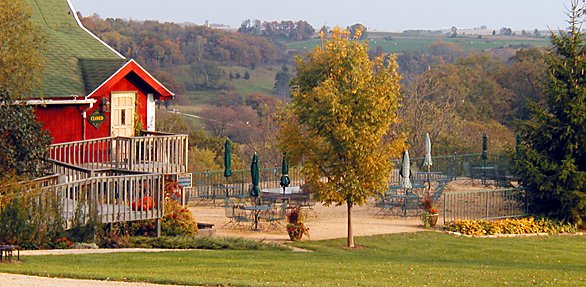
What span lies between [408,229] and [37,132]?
10321 millimetres

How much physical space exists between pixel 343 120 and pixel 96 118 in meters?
8.48

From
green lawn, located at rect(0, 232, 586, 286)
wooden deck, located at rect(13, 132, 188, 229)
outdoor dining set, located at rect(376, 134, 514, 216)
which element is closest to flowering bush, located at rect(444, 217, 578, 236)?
outdoor dining set, located at rect(376, 134, 514, 216)

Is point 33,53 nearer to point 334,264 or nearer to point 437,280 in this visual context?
point 334,264

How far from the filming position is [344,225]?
93.0 ft

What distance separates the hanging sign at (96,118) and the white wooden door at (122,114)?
1.20ft

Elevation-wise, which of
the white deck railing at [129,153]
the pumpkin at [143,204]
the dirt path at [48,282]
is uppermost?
the white deck railing at [129,153]

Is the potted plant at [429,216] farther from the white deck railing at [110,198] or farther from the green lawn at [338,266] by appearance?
the white deck railing at [110,198]

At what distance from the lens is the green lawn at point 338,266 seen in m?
15.9

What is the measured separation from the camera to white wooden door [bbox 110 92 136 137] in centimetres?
2939

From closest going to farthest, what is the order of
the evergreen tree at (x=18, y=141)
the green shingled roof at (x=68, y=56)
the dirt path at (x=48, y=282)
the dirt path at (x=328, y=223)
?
1. the dirt path at (x=48, y=282)
2. the evergreen tree at (x=18, y=141)
3. the dirt path at (x=328, y=223)
4. the green shingled roof at (x=68, y=56)

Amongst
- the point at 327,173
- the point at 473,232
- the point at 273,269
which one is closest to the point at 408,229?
the point at 473,232

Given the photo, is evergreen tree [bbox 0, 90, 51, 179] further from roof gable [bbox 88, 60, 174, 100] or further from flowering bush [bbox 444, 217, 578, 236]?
flowering bush [bbox 444, 217, 578, 236]

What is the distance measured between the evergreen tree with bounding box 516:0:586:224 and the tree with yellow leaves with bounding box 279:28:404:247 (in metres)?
7.87

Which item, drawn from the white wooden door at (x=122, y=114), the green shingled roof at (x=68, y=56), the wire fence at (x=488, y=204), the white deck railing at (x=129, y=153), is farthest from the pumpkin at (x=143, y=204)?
the wire fence at (x=488, y=204)
